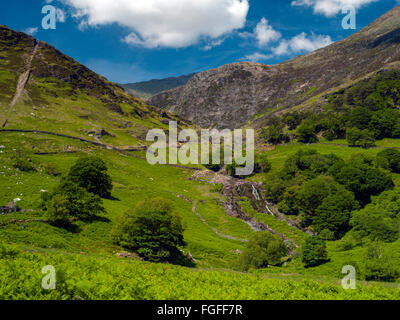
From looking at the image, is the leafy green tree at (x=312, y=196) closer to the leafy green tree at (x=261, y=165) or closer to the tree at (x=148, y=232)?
the leafy green tree at (x=261, y=165)

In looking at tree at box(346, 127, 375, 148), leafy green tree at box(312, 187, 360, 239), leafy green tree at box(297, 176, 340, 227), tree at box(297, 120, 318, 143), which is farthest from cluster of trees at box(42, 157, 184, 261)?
tree at box(297, 120, 318, 143)

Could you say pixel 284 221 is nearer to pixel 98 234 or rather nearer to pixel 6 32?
pixel 98 234

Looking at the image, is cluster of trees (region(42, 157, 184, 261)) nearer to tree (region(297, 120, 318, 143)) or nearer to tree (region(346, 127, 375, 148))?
tree (region(346, 127, 375, 148))

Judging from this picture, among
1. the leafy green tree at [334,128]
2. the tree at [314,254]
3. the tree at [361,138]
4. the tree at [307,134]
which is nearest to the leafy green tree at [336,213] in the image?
the tree at [314,254]

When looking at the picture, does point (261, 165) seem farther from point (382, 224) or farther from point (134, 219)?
point (134, 219)

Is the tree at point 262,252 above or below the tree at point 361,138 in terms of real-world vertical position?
below

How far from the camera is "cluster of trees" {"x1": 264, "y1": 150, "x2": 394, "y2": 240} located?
81688 millimetres

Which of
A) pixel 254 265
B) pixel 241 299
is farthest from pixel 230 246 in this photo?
pixel 241 299

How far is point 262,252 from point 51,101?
509 feet

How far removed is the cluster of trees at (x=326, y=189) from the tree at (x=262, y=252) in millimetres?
29192

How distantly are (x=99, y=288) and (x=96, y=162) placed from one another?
58862 mm

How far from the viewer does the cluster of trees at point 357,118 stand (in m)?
133

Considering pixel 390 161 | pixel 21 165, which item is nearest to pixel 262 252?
pixel 21 165

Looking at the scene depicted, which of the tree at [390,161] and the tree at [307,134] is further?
the tree at [307,134]
